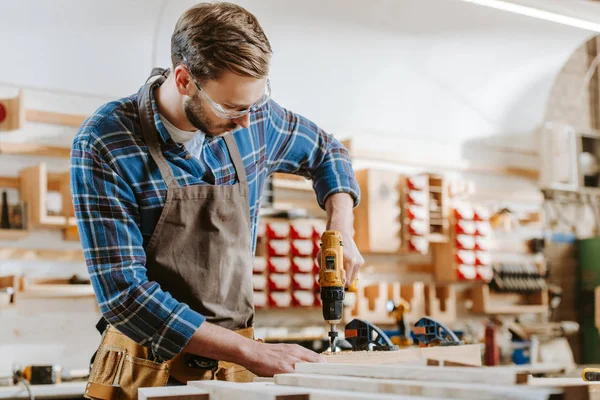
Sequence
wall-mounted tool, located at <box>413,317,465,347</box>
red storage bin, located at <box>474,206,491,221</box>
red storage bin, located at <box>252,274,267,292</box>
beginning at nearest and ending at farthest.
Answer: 1. wall-mounted tool, located at <box>413,317,465,347</box>
2. red storage bin, located at <box>252,274,267,292</box>
3. red storage bin, located at <box>474,206,491,221</box>

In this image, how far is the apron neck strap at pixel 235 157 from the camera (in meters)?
1.99

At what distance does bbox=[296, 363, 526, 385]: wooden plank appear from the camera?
91 centimetres

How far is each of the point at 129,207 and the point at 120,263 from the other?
154mm

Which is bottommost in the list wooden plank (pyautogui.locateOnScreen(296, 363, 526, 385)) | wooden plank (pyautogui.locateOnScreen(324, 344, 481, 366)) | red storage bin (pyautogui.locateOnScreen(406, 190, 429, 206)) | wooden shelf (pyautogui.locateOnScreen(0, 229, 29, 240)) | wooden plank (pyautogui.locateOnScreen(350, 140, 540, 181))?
wooden plank (pyautogui.locateOnScreen(324, 344, 481, 366))

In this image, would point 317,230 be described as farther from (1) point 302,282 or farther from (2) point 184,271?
(2) point 184,271

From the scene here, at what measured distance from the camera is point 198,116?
1.80 meters

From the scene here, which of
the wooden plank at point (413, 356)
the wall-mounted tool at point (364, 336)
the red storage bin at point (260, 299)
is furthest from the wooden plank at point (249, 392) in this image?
the red storage bin at point (260, 299)

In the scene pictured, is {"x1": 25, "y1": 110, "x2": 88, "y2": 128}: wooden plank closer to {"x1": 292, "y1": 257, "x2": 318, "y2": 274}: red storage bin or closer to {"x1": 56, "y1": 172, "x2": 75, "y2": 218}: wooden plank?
{"x1": 56, "y1": 172, "x2": 75, "y2": 218}: wooden plank

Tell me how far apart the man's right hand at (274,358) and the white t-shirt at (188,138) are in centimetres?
55

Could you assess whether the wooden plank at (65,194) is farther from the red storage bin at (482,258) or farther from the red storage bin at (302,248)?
the red storage bin at (482,258)

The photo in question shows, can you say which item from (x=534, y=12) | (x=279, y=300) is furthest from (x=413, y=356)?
(x=534, y=12)

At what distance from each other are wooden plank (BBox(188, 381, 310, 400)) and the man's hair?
0.84 metres

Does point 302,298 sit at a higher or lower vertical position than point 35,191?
lower

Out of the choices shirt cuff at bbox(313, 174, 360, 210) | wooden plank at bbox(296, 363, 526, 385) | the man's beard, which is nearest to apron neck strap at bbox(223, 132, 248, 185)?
the man's beard
